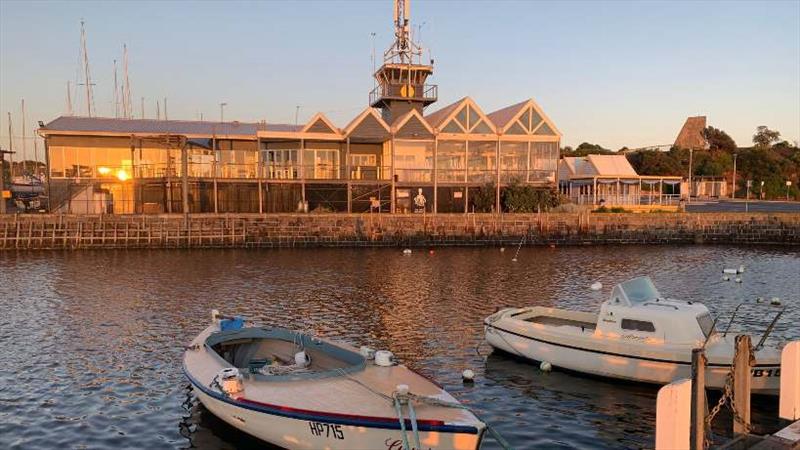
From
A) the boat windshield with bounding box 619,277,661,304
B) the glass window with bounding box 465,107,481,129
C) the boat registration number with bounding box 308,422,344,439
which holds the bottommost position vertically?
the boat registration number with bounding box 308,422,344,439

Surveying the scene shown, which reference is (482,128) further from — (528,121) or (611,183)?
(611,183)

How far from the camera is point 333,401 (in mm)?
10906

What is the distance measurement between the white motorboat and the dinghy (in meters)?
6.53

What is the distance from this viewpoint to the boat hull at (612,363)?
1452cm

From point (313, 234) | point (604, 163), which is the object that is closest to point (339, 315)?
point (313, 234)

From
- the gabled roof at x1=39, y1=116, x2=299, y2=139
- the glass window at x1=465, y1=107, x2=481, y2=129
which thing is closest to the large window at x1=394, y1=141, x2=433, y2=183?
the glass window at x1=465, y1=107, x2=481, y2=129

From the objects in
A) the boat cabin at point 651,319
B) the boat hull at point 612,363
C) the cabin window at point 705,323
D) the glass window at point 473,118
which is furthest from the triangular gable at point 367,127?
the cabin window at point 705,323

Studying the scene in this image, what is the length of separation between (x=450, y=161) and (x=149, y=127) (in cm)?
3136

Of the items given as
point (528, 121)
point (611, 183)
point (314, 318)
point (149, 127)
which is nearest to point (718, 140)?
point (611, 183)

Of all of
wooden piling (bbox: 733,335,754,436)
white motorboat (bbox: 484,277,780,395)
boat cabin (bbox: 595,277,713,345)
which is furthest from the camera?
boat cabin (bbox: 595,277,713,345)

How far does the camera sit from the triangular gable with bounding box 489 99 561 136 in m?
55.8

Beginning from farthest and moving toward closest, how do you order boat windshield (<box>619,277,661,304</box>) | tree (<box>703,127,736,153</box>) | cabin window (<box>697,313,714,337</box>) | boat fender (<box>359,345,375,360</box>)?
1. tree (<box>703,127,736,153</box>)
2. boat windshield (<box>619,277,661,304</box>)
3. cabin window (<box>697,313,714,337</box>)
4. boat fender (<box>359,345,375,360</box>)

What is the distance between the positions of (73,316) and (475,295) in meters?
18.7

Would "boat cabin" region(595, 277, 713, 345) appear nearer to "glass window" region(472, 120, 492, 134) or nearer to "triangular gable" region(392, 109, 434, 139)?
"triangular gable" region(392, 109, 434, 139)
